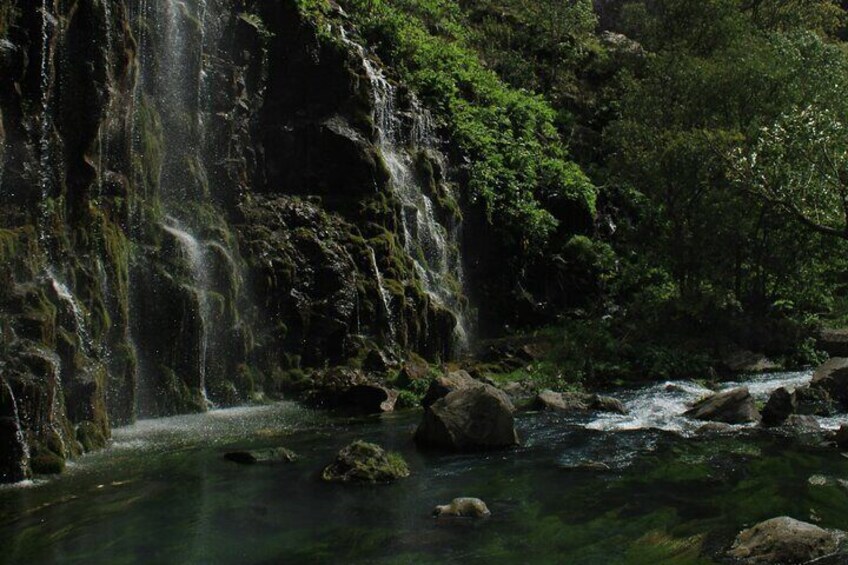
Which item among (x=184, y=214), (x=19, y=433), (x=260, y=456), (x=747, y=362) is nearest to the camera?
(x=19, y=433)

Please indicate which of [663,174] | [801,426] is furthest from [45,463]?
[663,174]

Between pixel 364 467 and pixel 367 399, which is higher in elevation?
pixel 367 399

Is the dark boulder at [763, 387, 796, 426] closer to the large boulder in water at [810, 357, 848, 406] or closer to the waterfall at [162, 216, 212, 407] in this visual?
the large boulder in water at [810, 357, 848, 406]

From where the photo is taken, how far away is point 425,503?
11.7 meters

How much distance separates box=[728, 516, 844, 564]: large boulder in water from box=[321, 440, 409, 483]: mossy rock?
5.56 metres

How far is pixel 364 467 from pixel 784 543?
6.40 metres

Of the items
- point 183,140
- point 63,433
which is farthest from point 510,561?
point 183,140

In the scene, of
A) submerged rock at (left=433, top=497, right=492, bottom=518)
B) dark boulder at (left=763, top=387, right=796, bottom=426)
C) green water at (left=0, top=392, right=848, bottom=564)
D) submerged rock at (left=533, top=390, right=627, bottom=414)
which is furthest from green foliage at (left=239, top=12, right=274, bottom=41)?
submerged rock at (left=433, top=497, right=492, bottom=518)

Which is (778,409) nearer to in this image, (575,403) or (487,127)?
(575,403)

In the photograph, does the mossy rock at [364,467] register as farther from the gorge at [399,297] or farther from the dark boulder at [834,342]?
the dark boulder at [834,342]

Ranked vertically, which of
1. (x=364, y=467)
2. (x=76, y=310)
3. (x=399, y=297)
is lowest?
(x=364, y=467)

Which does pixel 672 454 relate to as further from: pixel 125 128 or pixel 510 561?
pixel 125 128

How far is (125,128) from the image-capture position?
20703 mm

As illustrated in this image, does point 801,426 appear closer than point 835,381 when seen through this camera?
Yes
